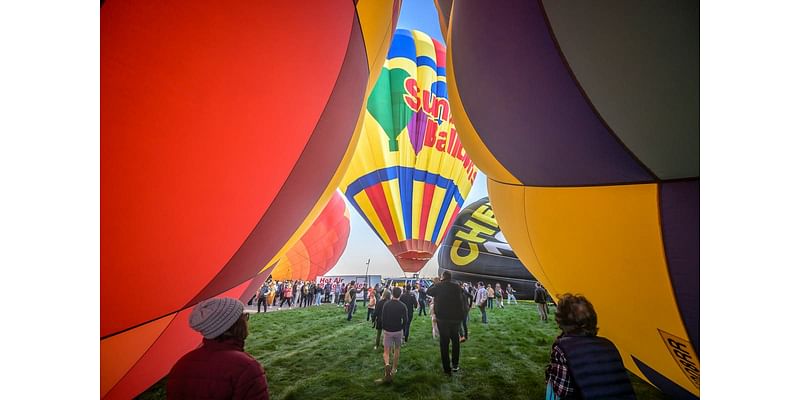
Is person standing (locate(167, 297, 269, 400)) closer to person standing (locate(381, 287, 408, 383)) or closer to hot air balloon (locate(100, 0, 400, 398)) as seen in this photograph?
hot air balloon (locate(100, 0, 400, 398))

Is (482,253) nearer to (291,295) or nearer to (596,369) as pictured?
(291,295)

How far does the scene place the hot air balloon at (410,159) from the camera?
886cm

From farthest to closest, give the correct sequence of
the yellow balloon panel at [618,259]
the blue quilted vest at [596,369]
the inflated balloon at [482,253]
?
1. the inflated balloon at [482,253]
2. the yellow balloon panel at [618,259]
3. the blue quilted vest at [596,369]

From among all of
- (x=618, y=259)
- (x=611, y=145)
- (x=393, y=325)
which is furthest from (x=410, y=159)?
(x=611, y=145)

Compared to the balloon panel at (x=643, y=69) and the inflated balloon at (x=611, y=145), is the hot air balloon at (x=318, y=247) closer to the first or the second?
the inflated balloon at (x=611, y=145)

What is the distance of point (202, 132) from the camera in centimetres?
172

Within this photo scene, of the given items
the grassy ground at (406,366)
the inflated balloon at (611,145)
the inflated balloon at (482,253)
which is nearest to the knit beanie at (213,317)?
the inflated balloon at (611,145)

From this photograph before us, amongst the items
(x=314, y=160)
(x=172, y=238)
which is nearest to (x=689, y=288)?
(x=314, y=160)

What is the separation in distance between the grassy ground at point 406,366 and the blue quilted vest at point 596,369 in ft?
6.78
